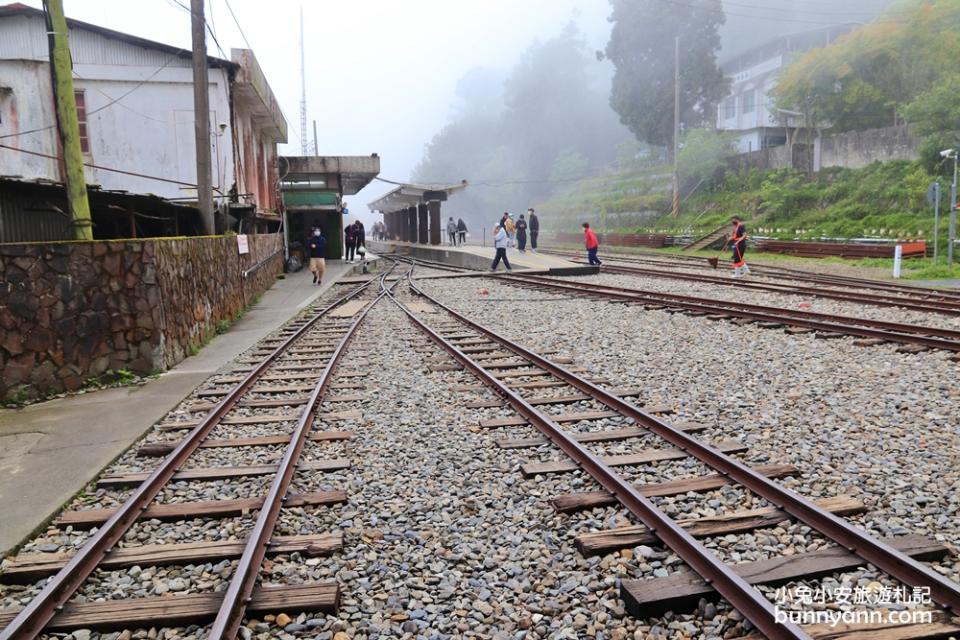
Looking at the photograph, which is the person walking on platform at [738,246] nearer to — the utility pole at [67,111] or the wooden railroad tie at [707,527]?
the utility pole at [67,111]

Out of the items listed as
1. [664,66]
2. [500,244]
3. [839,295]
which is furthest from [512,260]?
[664,66]

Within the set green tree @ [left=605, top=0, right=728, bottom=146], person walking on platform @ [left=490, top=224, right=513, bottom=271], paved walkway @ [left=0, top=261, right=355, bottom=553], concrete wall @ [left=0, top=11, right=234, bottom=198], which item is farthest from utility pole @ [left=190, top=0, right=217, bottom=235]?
green tree @ [left=605, top=0, right=728, bottom=146]

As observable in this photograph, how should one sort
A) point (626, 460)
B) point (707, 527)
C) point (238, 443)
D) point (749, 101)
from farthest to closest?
1. point (749, 101)
2. point (238, 443)
3. point (626, 460)
4. point (707, 527)

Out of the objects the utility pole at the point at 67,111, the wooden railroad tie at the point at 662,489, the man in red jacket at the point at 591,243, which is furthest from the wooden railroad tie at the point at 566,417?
the man in red jacket at the point at 591,243

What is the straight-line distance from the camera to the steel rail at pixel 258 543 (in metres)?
3.12

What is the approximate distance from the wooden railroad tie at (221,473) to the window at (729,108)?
69745 millimetres

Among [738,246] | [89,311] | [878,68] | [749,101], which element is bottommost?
[89,311]

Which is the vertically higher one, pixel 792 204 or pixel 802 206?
pixel 792 204

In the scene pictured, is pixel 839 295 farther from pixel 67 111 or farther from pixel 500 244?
pixel 67 111

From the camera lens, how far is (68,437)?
640 cm

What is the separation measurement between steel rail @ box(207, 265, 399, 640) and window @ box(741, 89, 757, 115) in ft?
218

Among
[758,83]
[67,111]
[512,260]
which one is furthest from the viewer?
[758,83]

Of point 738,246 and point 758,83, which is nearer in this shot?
point 738,246

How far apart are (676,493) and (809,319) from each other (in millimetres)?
8121
